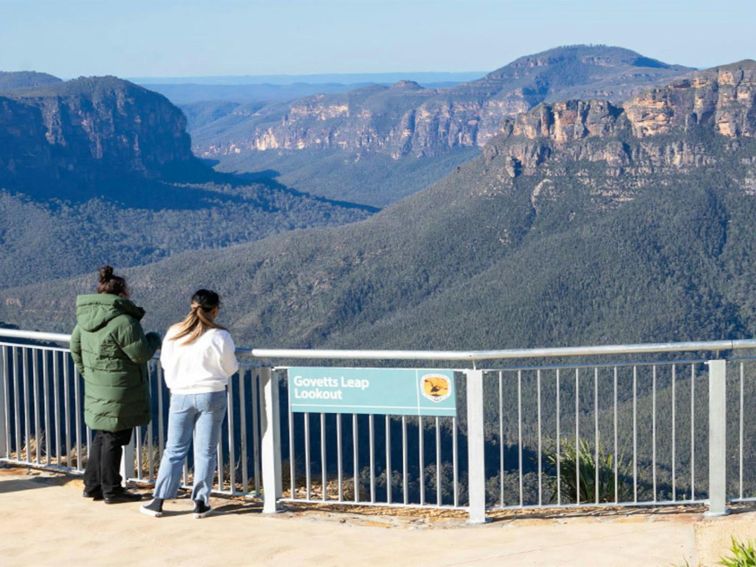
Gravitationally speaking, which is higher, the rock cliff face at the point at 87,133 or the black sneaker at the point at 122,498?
the rock cliff face at the point at 87,133

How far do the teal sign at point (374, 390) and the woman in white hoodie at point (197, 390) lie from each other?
0.60 meters

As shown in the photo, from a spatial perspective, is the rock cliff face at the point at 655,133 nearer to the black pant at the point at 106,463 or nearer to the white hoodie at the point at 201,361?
the black pant at the point at 106,463

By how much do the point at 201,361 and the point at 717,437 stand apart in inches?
152

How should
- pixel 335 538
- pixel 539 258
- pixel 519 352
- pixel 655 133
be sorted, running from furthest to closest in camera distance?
pixel 655 133 → pixel 539 258 → pixel 519 352 → pixel 335 538

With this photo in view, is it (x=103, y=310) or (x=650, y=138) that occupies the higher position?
(x=650, y=138)

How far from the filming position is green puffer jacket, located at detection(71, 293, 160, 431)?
9.25 meters

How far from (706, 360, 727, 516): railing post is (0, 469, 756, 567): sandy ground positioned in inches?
6.1

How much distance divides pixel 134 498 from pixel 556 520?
3.29 metres

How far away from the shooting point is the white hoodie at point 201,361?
9.12m

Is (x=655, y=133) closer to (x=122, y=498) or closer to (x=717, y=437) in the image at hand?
(x=717, y=437)

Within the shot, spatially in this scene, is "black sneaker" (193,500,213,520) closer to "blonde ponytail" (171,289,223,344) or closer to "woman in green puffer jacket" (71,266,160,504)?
"woman in green puffer jacket" (71,266,160,504)

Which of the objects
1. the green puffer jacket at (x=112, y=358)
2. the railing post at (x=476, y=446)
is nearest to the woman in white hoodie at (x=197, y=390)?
the green puffer jacket at (x=112, y=358)

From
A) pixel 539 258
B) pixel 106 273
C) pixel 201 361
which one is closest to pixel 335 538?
pixel 201 361

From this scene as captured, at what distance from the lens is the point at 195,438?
938 cm
